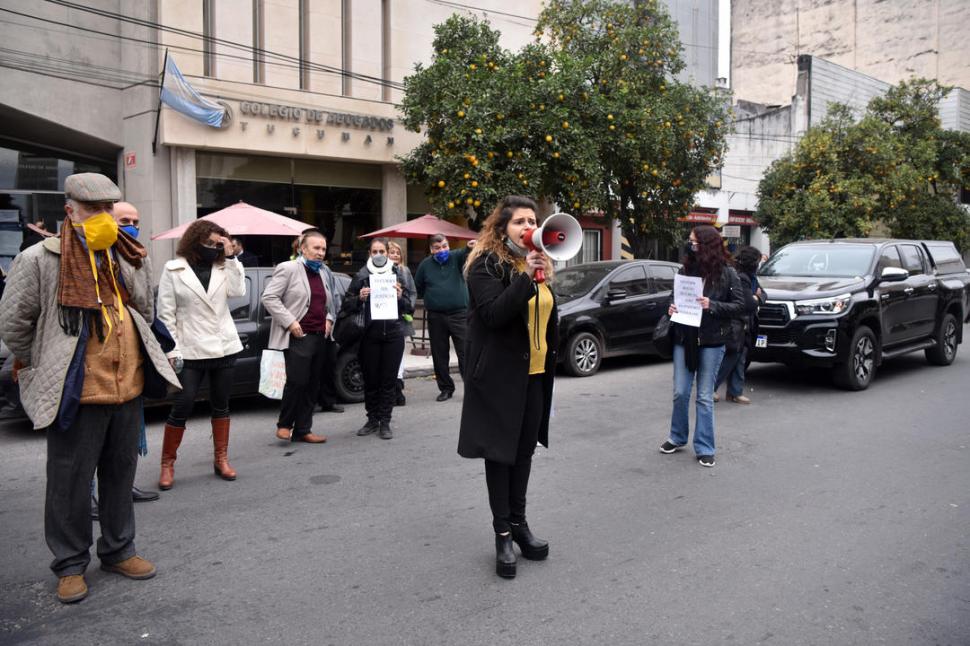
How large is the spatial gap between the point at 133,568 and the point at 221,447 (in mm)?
1804

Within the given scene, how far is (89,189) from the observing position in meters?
3.82

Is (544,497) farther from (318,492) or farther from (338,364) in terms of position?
(338,364)

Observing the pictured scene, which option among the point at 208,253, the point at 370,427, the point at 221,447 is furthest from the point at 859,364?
the point at 208,253

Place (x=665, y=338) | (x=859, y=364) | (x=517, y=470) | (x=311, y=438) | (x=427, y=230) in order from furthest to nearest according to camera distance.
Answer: (x=427, y=230), (x=859, y=364), (x=311, y=438), (x=665, y=338), (x=517, y=470)

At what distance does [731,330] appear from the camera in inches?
246

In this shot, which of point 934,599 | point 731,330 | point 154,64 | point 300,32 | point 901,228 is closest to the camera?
point 934,599

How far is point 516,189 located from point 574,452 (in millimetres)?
7765

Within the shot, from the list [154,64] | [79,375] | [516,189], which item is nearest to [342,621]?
[79,375]

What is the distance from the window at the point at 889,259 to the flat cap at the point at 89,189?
29.6ft

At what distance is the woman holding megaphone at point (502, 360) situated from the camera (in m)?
3.93

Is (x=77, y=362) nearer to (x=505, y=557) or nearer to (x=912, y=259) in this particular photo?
(x=505, y=557)

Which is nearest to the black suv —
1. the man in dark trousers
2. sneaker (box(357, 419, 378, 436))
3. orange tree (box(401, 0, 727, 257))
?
the man in dark trousers

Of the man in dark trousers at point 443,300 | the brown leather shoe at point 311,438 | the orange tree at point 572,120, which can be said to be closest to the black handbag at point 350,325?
the brown leather shoe at point 311,438

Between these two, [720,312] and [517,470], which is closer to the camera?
[517,470]
